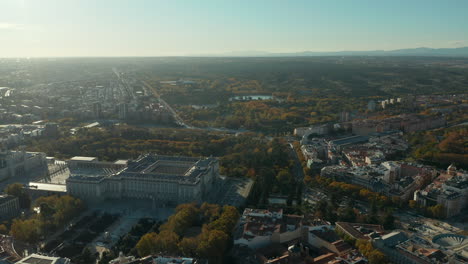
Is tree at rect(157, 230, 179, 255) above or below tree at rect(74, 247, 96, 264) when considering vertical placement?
above

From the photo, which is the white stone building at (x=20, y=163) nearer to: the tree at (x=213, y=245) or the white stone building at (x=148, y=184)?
the white stone building at (x=148, y=184)

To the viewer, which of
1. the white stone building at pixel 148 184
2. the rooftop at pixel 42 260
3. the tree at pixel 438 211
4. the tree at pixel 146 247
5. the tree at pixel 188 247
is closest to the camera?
the rooftop at pixel 42 260

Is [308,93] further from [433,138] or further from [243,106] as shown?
[433,138]

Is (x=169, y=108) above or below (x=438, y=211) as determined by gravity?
above

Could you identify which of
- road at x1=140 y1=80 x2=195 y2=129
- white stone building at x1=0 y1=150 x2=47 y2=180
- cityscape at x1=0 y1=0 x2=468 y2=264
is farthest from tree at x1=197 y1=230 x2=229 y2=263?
road at x1=140 y1=80 x2=195 y2=129

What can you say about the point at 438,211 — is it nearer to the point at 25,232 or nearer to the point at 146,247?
the point at 146,247

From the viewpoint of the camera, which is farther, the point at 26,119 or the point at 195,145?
the point at 26,119

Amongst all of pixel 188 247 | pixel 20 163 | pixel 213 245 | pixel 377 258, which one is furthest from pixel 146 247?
pixel 20 163

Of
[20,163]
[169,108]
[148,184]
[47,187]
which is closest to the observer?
[148,184]

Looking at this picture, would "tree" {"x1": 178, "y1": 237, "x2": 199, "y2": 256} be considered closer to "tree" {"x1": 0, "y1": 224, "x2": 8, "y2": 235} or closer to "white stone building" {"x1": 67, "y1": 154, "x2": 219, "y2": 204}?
"white stone building" {"x1": 67, "y1": 154, "x2": 219, "y2": 204}

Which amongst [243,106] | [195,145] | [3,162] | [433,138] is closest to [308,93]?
[243,106]

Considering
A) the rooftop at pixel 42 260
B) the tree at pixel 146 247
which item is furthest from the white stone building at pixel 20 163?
the rooftop at pixel 42 260
